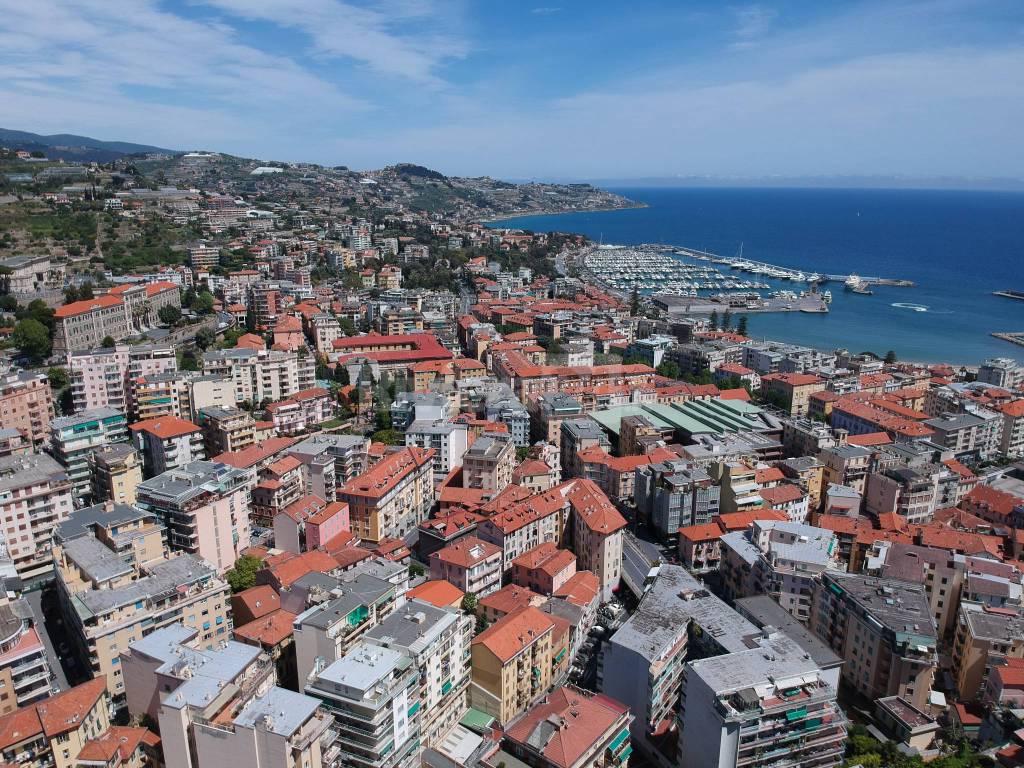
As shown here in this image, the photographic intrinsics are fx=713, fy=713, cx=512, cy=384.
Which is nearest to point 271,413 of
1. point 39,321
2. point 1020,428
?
point 39,321

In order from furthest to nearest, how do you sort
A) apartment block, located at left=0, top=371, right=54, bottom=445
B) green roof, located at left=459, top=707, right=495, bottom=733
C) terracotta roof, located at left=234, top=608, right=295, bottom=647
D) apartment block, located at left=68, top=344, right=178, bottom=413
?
apartment block, located at left=68, top=344, right=178, bottom=413
apartment block, located at left=0, top=371, right=54, bottom=445
terracotta roof, located at left=234, top=608, right=295, bottom=647
green roof, located at left=459, top=707, right=495, bottom=733

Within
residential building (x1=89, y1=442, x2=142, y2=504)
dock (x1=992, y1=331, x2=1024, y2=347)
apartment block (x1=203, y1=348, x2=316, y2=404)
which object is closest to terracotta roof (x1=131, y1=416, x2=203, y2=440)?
residential building (x1=89, y1=442, x2=142, y2=504)

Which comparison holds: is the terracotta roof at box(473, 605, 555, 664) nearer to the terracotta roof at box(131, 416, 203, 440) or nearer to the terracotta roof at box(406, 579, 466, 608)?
the terracotta roof at box(406, 579, 466, 608)

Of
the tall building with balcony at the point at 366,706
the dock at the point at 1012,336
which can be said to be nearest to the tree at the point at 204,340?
the tall building with balcony at the point at 366,706

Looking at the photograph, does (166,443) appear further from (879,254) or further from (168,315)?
(879,254)

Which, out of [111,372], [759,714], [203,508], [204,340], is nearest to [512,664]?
[759,714]

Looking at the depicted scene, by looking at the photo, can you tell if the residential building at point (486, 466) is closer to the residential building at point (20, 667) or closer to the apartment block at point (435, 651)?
the apartment block at point (435, 651)
